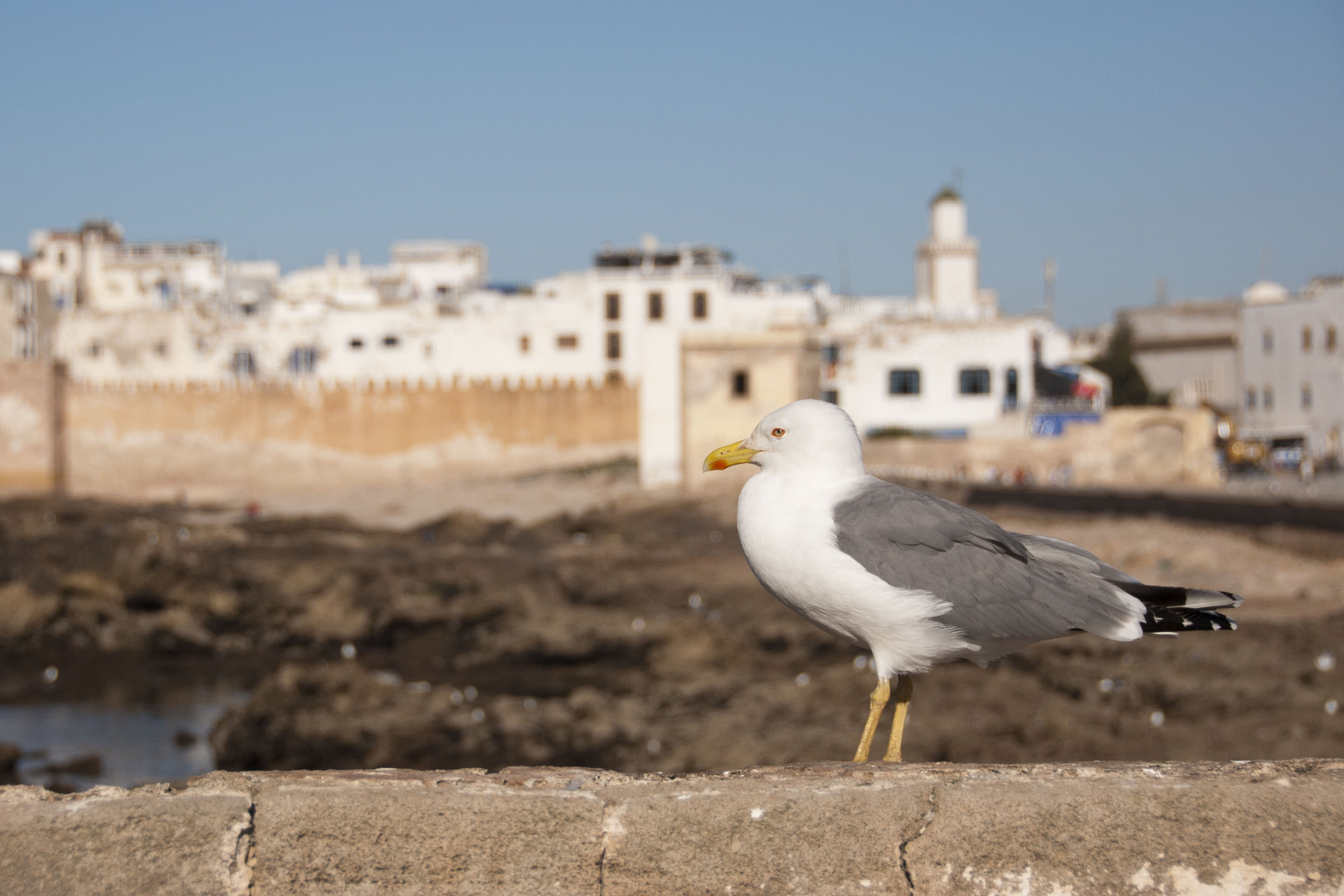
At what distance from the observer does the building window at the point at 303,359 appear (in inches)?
1682

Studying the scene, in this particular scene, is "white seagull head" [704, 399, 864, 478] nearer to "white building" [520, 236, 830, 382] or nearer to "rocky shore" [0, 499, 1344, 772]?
"rocky shore" [0, 499, 1344, 772]

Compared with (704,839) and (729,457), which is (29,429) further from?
(704,839)

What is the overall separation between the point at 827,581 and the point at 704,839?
77cm

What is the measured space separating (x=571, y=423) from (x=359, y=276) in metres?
17.4

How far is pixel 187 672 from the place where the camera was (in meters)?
17.8

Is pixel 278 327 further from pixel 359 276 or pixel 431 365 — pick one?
pixel 359 276

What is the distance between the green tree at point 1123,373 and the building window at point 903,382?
1363cm

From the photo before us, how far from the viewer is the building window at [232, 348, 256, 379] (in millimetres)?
43125

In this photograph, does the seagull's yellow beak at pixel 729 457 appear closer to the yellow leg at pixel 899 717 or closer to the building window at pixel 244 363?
the yellow leg at pixel 899 717

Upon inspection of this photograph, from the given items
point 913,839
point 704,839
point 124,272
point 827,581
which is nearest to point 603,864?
point 704,839

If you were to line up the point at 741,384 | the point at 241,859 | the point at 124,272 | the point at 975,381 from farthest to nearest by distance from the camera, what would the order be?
the point at 124,272 → the point at 975,381 → the point at 741,384 → the point at 241,859

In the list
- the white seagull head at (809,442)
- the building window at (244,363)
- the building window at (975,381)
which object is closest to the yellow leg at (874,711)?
the white seagull head at (809,442)

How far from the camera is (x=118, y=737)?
14648 millimetres

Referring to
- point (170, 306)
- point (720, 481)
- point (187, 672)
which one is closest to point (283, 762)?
point (187, 672)
